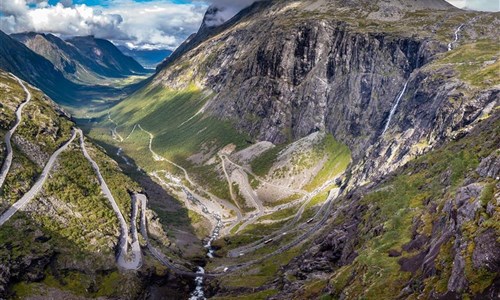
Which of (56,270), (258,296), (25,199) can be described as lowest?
(258,296)

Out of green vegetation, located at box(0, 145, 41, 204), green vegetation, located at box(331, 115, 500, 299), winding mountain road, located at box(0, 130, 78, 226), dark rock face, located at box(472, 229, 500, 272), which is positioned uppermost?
green vegetation, located at box(0, 145, 41, 204)

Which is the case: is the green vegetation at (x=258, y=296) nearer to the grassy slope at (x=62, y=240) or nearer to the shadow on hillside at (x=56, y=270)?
the shadow on hillside at (x=56, y=270)

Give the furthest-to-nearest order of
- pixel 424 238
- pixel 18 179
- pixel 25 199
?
pixel 18 179, pixel 25 199, pixel 424 238

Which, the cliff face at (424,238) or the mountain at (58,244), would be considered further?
the mountain at (58,244)

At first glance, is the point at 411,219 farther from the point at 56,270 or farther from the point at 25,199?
the point at 25,199

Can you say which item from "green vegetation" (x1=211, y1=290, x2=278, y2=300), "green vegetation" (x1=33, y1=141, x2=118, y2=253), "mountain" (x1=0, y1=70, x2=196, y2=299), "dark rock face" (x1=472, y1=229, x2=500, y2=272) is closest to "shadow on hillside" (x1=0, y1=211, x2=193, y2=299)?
"mountain" (x1=0, y1=70, x2=196, y2=299)

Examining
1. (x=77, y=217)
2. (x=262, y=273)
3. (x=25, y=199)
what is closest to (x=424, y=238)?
(x=262, y=273)

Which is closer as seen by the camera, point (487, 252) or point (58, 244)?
point (487, 252)

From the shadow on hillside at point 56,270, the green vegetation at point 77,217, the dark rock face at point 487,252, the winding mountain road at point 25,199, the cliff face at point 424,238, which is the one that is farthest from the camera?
the green vegetation at point 77,217

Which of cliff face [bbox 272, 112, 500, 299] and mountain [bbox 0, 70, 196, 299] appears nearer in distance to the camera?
cliff face [bbox 272, 112, 500, 299]

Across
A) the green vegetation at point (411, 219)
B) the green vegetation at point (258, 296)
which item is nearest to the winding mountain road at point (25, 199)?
the green vegetation at point (258, 296)

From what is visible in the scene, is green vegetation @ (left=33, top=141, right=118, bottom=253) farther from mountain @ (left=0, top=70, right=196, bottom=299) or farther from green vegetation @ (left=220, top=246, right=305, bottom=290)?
green vegetation @ (left=220, top=246, right=305, bottom=290)

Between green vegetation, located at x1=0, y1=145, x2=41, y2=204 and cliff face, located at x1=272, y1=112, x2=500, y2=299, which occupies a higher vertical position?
green vegetation, located at x1=0, y1=145, x2=41, y2=204
